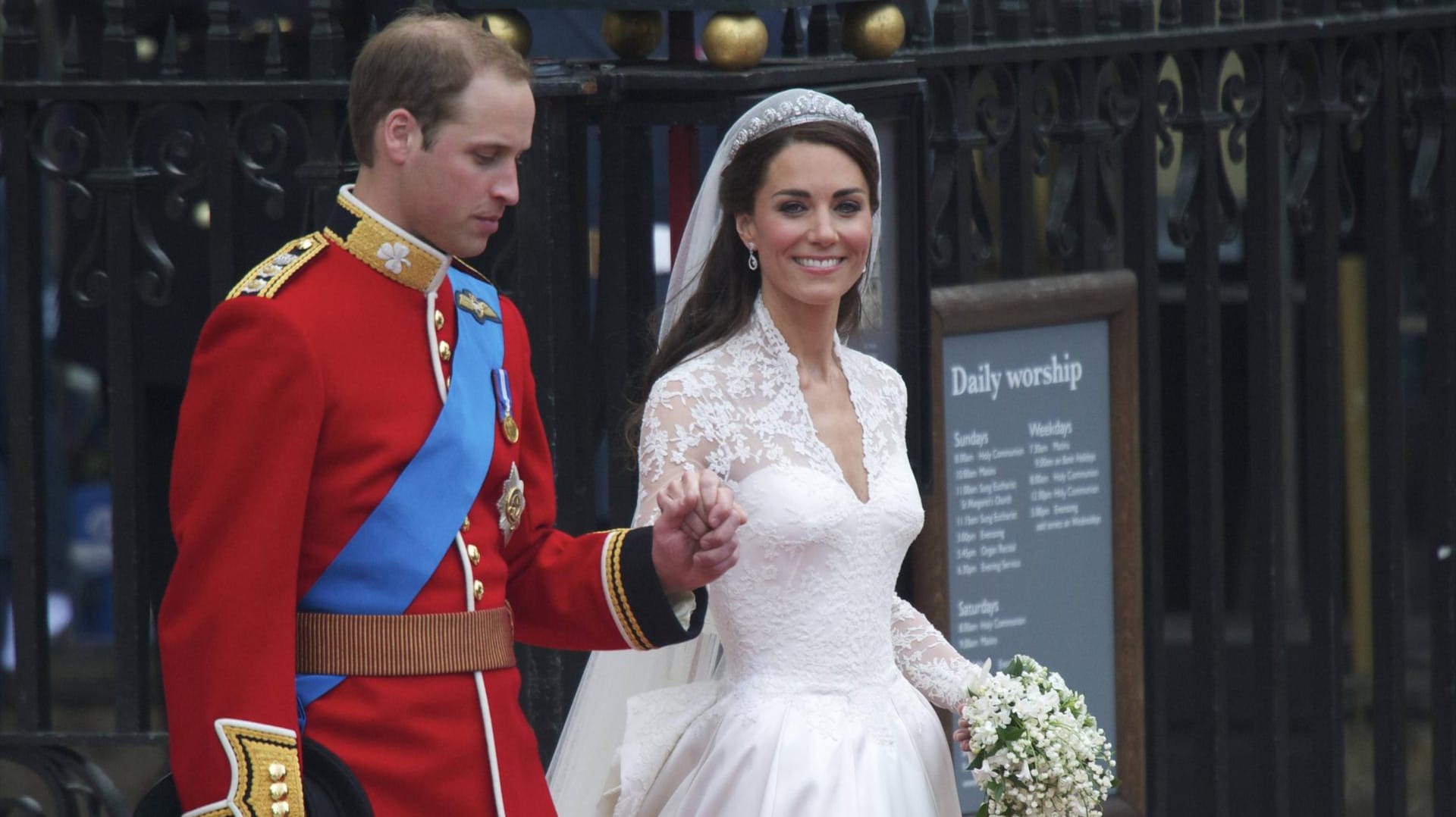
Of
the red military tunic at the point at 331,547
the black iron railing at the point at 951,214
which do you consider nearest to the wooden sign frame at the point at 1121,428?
the black iron railing at the point at 951,214

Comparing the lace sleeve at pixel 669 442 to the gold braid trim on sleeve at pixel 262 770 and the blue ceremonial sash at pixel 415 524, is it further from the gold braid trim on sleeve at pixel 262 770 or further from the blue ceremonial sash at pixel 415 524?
the gold braid trim on sleeve at pixel 262 770

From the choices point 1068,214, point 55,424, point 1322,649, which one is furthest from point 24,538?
point 55,424

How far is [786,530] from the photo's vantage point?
11.2 ft

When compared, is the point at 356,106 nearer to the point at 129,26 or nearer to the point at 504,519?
the point at 504,519

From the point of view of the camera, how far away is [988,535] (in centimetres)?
464

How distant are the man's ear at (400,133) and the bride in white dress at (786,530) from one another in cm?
86

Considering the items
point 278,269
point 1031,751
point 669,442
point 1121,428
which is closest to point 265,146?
point 669,442

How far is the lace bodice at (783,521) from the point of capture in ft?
11.3

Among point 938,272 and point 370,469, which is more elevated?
point 938,272

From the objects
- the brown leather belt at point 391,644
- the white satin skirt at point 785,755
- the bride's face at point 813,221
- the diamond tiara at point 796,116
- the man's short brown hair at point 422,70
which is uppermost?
the diamond tiara at point 796,116

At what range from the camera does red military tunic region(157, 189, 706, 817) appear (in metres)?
2.58

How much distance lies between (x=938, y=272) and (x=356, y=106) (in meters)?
2.11

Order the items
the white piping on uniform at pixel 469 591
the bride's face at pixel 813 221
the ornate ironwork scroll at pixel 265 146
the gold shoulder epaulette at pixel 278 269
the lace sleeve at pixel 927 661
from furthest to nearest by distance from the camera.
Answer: the ornate ironwork scroll at pixel 265 146
the lace sleeve at pixel 927 661
the bride's face at pixel 813 221
the white piping on uniform at pixel 469 591
the gold shoulder epaulette at pixel 278 269

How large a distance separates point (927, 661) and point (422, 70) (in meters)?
1.51
